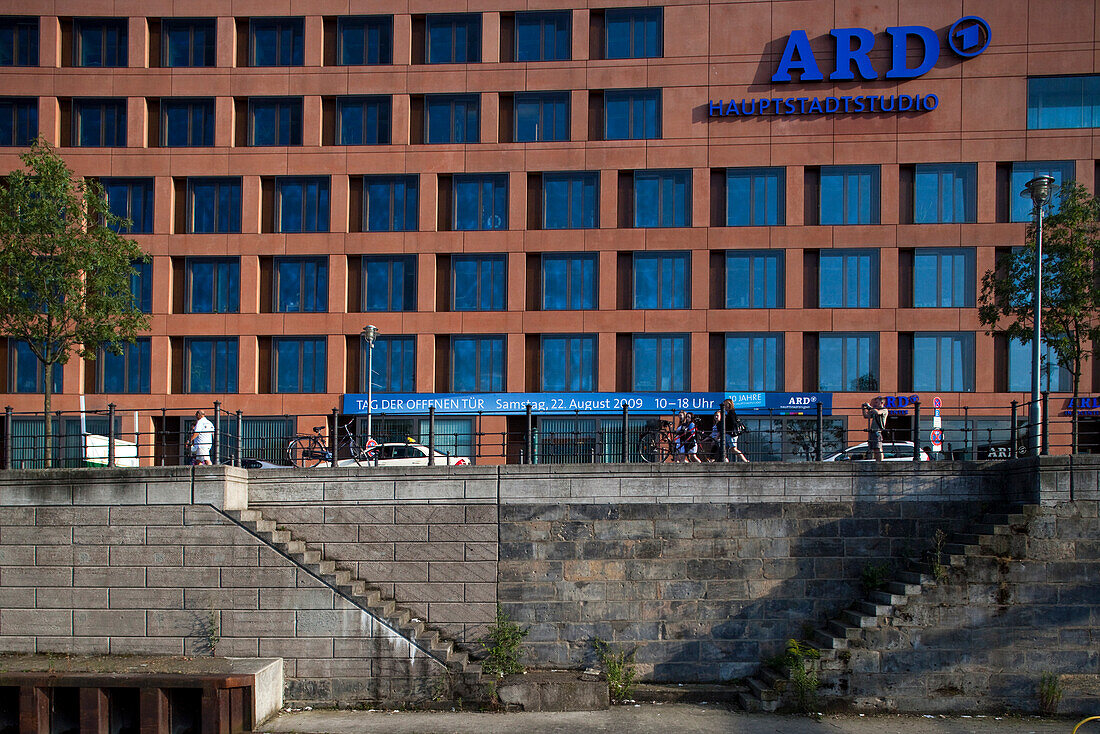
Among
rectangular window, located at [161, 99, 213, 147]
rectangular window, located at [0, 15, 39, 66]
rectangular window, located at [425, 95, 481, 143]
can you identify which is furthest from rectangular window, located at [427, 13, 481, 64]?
rectangular window, located at [0, 15, 39, 66]

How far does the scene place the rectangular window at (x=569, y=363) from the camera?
32.0m

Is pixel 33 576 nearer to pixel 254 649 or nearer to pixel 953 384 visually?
pixel 254 649

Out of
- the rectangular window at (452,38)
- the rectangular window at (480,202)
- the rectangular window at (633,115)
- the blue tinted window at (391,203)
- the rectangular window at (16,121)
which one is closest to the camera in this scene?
the rectangular window at (633,115)

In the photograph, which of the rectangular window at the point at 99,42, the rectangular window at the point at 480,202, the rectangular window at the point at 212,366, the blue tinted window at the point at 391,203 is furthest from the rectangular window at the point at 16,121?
the rectangular window at the point at 480,202

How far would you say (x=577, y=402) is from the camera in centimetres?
3169

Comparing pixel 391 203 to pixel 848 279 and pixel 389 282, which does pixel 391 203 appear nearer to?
pixel 389 282

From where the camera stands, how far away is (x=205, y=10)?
1299 inches

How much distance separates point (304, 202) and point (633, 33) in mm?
13561

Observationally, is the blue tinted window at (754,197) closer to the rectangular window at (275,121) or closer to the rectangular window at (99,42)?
the rectangular window at (275,121)

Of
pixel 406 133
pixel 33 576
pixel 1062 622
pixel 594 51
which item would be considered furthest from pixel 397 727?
pixel 594 51

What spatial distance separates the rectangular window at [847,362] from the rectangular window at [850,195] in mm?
4187

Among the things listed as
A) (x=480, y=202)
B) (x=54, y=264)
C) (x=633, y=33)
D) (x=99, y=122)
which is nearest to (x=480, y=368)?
(x=480, y=202)

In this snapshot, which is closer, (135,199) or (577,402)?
(577,402)

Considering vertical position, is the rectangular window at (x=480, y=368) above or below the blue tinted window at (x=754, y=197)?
below
